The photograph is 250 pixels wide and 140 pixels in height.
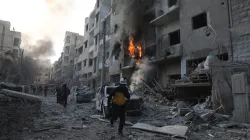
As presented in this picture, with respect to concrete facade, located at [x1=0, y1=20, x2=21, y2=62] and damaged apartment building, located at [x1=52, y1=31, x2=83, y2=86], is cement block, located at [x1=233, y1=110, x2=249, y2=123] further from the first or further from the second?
damaged apartment building, located at [x1=52, y1=31, x2=83, y2=86]

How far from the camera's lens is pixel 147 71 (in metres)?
19.5

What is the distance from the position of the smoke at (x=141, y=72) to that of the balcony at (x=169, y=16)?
406cm

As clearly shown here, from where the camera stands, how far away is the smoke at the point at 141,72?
19453mm

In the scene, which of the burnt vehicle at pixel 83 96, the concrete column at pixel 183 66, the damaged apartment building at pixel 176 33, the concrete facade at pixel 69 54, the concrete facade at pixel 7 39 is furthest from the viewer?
the concrete facade at pixel 69 54

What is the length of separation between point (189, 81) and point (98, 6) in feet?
95.5

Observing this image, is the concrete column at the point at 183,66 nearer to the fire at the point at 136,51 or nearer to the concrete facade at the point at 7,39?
the fire at the point at 136,51

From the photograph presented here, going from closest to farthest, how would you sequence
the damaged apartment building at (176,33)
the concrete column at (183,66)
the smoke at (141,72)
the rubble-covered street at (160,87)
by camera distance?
the rubble-covered street at (160,87) < the damaged apartment building at (176,33) < the concrete column at (183,66) < the smoke at (141,72)

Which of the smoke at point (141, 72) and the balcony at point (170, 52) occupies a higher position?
the balcony at point (170, 52)

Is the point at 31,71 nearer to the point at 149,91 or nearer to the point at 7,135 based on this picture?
the point at 149,91

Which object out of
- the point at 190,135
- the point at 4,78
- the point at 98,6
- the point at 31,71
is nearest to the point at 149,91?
the point at 190,135

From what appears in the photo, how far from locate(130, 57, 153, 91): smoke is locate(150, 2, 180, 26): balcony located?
406 cm

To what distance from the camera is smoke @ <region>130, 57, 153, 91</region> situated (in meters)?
19.5

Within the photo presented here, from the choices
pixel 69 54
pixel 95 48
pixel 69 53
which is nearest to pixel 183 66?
pixel 95 48

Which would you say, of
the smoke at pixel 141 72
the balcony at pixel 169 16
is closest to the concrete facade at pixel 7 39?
the smoke at pixel 141 72
